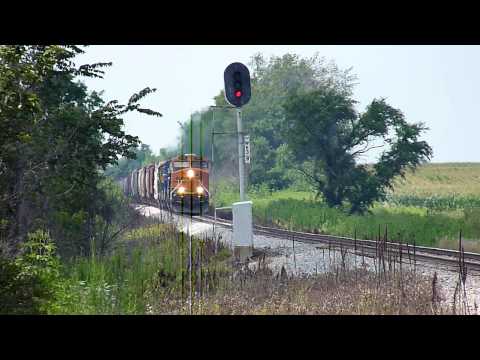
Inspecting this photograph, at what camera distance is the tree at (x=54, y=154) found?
9.95m

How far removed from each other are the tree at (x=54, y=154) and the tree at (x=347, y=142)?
537 inches

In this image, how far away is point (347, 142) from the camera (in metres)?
25.0

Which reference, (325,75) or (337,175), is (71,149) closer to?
(337,175)

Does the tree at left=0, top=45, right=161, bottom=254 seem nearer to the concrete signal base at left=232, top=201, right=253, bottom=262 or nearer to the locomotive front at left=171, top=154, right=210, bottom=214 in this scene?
the concrete signal base at left=232, top=201, right=253, bottom=262

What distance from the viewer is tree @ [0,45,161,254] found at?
9945mm

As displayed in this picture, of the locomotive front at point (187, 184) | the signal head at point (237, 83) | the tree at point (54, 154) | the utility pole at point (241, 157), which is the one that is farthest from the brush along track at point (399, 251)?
the tree at point (54, 154)

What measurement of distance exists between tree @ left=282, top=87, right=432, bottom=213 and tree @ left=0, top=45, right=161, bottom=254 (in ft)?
44.8

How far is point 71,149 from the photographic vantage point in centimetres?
1145

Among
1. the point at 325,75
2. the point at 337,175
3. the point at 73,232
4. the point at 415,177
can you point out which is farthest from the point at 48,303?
the point at 415,177

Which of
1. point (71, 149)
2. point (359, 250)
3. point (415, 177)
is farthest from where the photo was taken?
point (415, 177)

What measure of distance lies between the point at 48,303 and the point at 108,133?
466 cm

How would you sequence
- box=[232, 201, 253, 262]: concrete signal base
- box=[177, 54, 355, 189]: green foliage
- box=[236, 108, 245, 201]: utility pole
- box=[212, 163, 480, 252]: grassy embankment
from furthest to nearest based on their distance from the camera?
box=[177, 54, 355, 189]: green foliage < box=[212, 163, 480, 252]: grassy embankment < box=[236, 108, 245, 201]: utility pole < box=[232, 201, 253, 262]: concrete signal base

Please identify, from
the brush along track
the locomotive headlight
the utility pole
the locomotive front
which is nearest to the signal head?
the utility pole

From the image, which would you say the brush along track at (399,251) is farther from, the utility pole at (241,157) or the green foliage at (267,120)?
the green foliage at (267,120)
